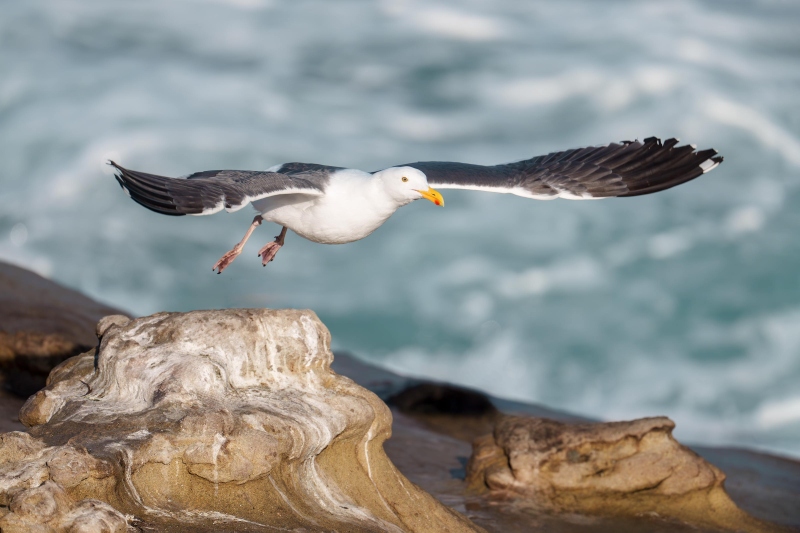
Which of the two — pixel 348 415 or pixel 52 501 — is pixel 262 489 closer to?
pixel 348 415

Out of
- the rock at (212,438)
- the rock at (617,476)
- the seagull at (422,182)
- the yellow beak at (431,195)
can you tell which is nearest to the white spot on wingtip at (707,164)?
the seagull at (422,182)

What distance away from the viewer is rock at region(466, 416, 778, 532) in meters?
9.50

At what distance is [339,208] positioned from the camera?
8867mm

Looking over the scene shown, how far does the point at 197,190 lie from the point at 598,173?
4.52m

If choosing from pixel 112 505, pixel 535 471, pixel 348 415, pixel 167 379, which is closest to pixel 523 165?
pixel 535 471

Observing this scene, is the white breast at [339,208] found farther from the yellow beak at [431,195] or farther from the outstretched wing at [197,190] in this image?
the outstretched wing at [197,190]

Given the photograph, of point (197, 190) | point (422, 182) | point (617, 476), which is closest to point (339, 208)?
point (422, 182)

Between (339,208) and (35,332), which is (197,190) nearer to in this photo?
(339,208)

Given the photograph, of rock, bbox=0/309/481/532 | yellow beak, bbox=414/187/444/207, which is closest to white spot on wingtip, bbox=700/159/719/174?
yellow beak, bbox=414/187/444/207

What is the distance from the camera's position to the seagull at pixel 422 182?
28.4 feet

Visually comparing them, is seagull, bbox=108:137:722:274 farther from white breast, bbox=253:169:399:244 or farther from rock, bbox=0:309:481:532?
rock, bbox=0:309:481:532

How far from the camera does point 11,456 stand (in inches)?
222

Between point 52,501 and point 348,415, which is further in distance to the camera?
point 348,415

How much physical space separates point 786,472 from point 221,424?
32.9 ft
